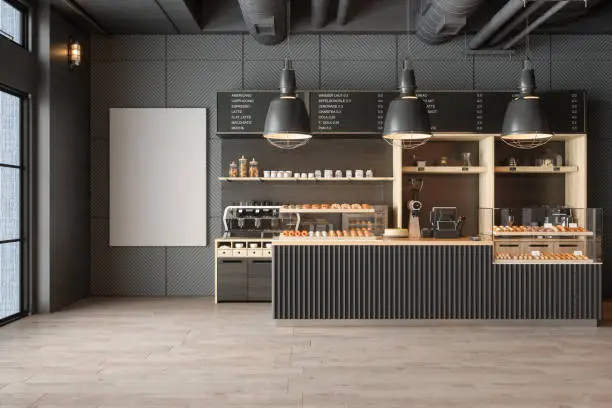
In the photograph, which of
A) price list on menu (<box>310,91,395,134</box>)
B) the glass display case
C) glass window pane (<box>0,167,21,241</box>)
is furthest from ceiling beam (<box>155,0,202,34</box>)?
the glass display case

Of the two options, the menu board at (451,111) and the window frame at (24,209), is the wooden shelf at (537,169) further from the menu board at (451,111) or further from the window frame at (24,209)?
the window frame at (24,209)

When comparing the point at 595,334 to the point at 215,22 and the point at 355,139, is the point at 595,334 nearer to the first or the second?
the point at 355,139

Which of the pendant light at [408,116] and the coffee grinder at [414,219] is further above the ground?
the pendant light at [408,116]

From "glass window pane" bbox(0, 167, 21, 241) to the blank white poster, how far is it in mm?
1491

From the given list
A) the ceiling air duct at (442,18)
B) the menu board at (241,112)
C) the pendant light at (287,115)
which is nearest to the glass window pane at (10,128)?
the menu board at (241,112)

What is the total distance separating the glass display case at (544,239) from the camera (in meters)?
5.87

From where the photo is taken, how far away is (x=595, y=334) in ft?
18.5

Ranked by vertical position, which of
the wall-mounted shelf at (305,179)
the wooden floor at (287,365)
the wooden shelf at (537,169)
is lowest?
the wooden floor at (287,365)

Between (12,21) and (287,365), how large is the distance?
15.5 feet

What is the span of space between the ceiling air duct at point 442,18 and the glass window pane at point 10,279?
5.11m

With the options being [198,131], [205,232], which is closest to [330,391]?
[205,232]

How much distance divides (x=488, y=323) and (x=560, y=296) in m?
0.77

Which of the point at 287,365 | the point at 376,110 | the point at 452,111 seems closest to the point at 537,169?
the point at 452,111

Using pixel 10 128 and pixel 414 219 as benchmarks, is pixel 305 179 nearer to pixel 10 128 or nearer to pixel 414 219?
pixel 414 219
